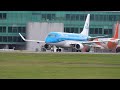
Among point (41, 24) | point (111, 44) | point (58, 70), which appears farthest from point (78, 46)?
point (58, 70)

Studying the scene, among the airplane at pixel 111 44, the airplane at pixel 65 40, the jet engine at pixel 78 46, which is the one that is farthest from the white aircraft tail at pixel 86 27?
the jet engine at pixel 78 46

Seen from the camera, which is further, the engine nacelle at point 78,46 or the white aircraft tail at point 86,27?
the white aircraft tail at point 86,27

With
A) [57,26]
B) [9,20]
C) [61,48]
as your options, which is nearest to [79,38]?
[61,48]

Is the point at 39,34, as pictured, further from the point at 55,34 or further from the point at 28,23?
the point at 55,34

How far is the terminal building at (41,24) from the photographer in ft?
319

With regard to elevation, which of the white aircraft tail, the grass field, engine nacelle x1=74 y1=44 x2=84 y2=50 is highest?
the white aircraft tail

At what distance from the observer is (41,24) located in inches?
3814

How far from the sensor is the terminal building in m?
97.2

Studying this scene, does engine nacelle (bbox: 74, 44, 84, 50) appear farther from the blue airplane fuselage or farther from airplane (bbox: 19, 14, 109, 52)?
the blue airplane fuselage

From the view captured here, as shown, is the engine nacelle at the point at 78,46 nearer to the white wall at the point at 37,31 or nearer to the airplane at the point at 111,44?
the airplane at the point at 111,44

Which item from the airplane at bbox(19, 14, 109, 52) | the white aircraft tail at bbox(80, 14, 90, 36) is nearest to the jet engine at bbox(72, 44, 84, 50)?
the airplane at bbox(19, 14, 109, 52)

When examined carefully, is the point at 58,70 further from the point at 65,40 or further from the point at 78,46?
the point at 78,46

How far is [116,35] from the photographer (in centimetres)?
9150
